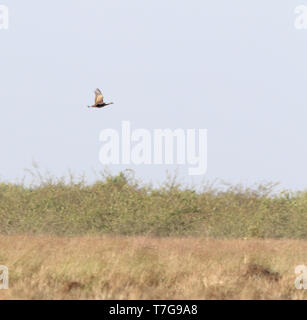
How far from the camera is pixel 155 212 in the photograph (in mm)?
26609

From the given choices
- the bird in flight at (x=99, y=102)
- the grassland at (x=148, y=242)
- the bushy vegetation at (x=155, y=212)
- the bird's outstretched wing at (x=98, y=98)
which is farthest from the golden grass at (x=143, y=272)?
the bushy vegetation at (x=155, y=212)

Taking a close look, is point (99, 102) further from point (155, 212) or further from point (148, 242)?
point (155, 212)

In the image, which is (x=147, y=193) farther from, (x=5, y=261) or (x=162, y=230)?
(x=5, y=261)

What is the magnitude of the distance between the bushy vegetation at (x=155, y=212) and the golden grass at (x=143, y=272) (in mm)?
8691

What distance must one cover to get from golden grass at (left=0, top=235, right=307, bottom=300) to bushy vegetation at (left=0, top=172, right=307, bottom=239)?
342 inches

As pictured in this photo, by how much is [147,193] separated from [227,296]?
16467 millimetres

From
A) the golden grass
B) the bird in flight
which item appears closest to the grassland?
the golden grass

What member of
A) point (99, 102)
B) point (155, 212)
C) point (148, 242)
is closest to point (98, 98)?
point (99, 102)

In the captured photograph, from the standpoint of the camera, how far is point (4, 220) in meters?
28.0

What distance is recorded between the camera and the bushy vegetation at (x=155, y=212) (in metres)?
26.3

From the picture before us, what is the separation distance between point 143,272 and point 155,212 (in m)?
13.4

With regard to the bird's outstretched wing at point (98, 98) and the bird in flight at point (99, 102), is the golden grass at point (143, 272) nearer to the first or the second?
the bird in flight at point (99, 102)

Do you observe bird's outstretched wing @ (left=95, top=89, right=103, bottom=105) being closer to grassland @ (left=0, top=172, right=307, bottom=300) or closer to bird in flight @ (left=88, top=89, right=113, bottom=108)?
bird in flight @ (left=88, top=89, right=113, bottom=108)
